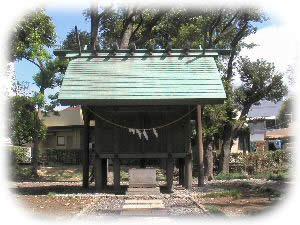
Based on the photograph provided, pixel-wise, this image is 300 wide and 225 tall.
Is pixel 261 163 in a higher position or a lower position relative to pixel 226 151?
lower

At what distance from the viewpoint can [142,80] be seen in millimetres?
16266

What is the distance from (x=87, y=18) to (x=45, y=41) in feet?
21.4

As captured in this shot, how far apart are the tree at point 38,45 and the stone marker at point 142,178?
9452 mm

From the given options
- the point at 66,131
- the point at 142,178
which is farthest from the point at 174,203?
the point at 66,131

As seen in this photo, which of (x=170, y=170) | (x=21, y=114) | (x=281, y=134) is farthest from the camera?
(x=281, y=134)

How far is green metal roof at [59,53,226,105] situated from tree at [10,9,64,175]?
5.90m

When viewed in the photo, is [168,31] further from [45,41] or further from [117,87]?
[117,87]

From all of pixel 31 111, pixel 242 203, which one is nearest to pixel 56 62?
pixel 31 111

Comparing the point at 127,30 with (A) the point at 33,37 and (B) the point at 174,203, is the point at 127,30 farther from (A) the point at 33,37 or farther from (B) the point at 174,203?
(B) the point at 174,203

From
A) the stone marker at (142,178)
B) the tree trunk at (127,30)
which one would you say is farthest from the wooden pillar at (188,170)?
the tree trunk at (127,30)

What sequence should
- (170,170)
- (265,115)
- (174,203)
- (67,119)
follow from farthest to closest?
1. (265,115)
2. (67,119)
3. (170,170)
4. (174,203)

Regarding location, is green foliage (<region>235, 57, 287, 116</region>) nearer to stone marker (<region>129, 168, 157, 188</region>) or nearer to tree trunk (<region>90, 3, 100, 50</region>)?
tree trunk (<region>90, 3, 100, 50</region>)

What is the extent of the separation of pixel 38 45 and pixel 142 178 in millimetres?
10662

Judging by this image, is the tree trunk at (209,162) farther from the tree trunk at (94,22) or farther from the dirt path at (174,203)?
the dirt path at (174,203)
